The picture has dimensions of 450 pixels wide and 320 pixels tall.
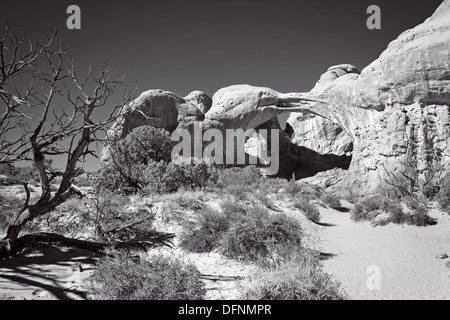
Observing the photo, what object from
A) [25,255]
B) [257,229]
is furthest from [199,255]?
[25,255]

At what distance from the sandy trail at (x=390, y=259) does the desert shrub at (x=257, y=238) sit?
3.97 feet

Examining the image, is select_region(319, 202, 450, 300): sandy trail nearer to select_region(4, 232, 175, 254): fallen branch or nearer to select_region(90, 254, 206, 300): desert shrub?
select_region(90, 254, 206, 300): desert shrub

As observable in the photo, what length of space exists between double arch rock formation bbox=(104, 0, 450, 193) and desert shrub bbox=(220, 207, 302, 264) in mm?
6402

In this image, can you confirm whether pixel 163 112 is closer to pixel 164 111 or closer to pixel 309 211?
pixel 164 111

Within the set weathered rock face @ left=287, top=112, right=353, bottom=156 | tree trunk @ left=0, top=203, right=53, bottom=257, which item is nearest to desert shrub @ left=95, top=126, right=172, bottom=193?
tree trunk @ left=0, top=203, right=53, bottom=257

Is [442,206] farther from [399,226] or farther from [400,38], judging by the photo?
[400,38]

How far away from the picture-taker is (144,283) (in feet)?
13.1

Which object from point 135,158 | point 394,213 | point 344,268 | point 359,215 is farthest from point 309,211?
point 135,158

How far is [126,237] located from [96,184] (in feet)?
23.6

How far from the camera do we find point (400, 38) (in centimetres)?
2058

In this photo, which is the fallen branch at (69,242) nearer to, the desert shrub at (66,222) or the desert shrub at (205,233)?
the desert shrub at (205,233)

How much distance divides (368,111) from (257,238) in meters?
19.6

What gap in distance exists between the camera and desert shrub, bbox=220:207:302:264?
656 centimetres

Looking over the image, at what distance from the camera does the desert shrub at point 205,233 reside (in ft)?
23.0
